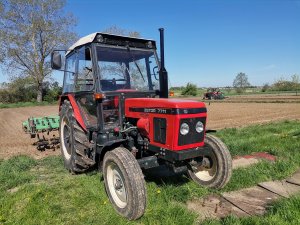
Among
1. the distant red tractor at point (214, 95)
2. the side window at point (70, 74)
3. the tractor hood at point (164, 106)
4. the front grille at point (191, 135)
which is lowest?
the distant red tractor at point (214, 95)

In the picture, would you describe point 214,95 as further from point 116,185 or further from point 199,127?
point 116,185

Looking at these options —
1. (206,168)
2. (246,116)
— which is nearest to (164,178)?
(206,168)

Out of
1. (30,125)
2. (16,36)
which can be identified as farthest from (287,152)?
(16,36)

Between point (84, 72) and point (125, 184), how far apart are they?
222cm

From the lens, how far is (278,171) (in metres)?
5.20

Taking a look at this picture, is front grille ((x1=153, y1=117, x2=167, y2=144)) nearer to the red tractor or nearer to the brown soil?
the red tractor

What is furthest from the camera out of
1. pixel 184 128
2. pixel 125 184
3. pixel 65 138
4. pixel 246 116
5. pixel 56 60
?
pixel 246 116

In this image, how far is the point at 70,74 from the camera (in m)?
5.62

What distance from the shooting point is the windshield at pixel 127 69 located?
4.73 meters

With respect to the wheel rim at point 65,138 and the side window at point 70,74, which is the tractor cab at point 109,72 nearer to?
the side window at point 70,74

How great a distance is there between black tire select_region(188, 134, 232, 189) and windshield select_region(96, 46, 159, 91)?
55.8 inches

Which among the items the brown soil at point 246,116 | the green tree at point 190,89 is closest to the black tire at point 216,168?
the brown soil at point 246,116

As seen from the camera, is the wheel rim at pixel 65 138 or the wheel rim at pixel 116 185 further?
the wheel rim at pixel 65 138

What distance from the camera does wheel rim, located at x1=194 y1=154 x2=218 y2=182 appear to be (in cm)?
463
